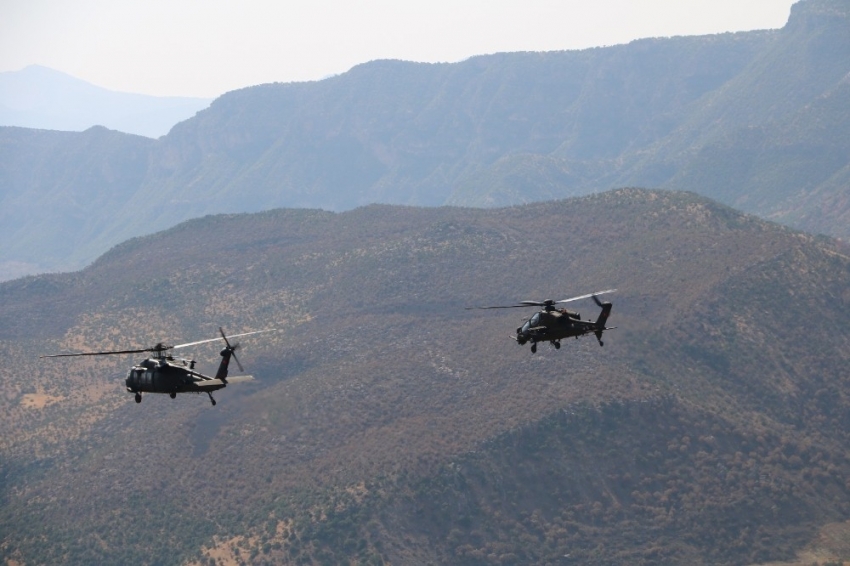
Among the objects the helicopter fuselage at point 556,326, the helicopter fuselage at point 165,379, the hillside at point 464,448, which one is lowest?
the hillside at point 464,448

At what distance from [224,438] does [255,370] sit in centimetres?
1976

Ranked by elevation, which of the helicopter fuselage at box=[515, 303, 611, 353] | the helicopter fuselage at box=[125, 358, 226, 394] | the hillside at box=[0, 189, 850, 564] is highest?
the helicopter fuselage at box=[515, 303, 611, 353]

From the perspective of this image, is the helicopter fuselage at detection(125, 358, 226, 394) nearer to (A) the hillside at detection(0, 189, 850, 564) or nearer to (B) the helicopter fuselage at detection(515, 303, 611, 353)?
(B) the helicopter fuselage at detection(515, 303, 611, 353)

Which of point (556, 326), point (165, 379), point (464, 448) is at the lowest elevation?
point (464, 448)

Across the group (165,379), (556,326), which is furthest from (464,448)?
(165,379)

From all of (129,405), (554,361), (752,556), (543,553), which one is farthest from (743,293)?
(129,405)

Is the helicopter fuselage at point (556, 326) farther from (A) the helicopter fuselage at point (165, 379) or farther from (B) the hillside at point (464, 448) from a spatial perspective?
(B) the hillside at point (464, 448)

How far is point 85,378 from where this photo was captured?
187 m

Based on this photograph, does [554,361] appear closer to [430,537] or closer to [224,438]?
[430,537]

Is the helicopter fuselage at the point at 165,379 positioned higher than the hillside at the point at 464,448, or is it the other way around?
the helicopter fuselage at the point at 165,379

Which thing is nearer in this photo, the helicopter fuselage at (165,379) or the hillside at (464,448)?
the helicopter fuselage at (165,379)

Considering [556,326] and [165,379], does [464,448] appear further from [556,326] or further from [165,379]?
[165,379]

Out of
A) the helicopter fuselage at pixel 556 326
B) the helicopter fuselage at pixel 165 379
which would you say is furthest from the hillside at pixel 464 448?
the helicopter fuselage at pixel 556 326

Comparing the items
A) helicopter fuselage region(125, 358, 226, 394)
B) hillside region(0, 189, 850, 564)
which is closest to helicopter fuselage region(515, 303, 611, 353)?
helicopter fuselage region(125, 358, 226, 394)
